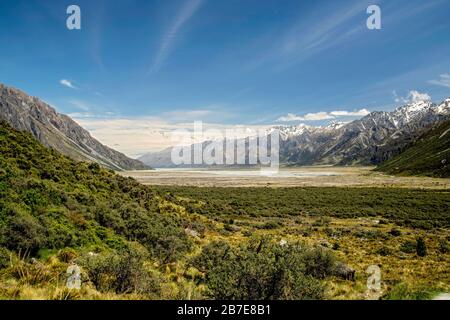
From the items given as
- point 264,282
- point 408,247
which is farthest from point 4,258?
point 408,247

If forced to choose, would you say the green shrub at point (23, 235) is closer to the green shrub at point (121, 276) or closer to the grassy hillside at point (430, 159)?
the green shrub at point (121, 276)

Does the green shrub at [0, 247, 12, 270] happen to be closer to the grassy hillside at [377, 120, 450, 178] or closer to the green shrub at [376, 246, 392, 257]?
the green shrub at [376, 246, 392, 257]

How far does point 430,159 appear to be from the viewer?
161625mm

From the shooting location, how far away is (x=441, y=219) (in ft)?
153

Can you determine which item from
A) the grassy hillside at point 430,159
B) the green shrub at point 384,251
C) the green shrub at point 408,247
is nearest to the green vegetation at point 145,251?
the green shrub at point 384,251

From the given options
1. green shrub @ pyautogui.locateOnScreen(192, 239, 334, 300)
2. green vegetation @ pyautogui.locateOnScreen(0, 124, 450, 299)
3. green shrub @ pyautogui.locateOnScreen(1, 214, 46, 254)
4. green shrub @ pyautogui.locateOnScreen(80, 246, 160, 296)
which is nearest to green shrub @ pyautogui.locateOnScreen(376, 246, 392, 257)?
green vegetation @ pyautogui.locateOnScreen(0, 124, 450, 299)

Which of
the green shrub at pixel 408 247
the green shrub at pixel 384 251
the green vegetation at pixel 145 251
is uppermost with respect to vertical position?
the green vegetation at pixel 145 251

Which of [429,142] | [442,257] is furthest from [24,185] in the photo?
[429,142]

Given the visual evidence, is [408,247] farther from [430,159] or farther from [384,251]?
[430,159]

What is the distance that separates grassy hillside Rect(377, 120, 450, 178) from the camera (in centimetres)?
14575

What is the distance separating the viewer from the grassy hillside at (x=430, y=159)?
5738 inches

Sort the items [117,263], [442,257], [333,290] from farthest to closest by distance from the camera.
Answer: [442,257] → [333,290] → [117,263]

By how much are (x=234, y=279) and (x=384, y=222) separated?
42.3 m
